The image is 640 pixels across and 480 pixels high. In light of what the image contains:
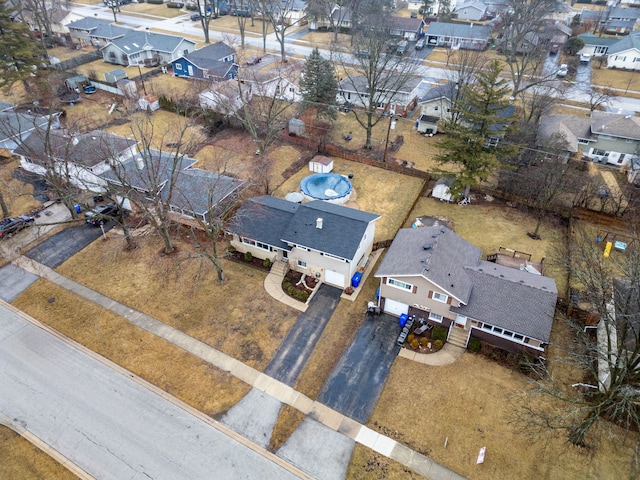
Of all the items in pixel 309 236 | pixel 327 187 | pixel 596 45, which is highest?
pixel 596 45

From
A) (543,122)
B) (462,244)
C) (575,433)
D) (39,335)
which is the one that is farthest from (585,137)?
(39,335)

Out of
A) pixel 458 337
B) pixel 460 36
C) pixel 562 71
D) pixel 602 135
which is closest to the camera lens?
pixel 458 337

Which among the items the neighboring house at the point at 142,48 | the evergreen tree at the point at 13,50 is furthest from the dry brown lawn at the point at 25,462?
the neighboring house at the point at 142,48

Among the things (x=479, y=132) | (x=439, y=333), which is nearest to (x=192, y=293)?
(x=439, y=333)

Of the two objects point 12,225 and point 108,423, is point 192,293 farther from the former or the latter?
point 12,225

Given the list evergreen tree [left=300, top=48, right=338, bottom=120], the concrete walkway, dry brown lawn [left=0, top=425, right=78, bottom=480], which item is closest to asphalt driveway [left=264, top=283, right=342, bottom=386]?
the concrete walkway

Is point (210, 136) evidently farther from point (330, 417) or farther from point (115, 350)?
point (330, 417)

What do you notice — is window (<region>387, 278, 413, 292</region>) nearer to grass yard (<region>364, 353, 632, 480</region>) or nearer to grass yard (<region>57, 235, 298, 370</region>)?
grass yard (<region>364, 353, 632, 480</region>)

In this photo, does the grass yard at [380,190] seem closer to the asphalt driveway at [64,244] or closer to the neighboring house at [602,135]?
the neighboring house at [602,135]
